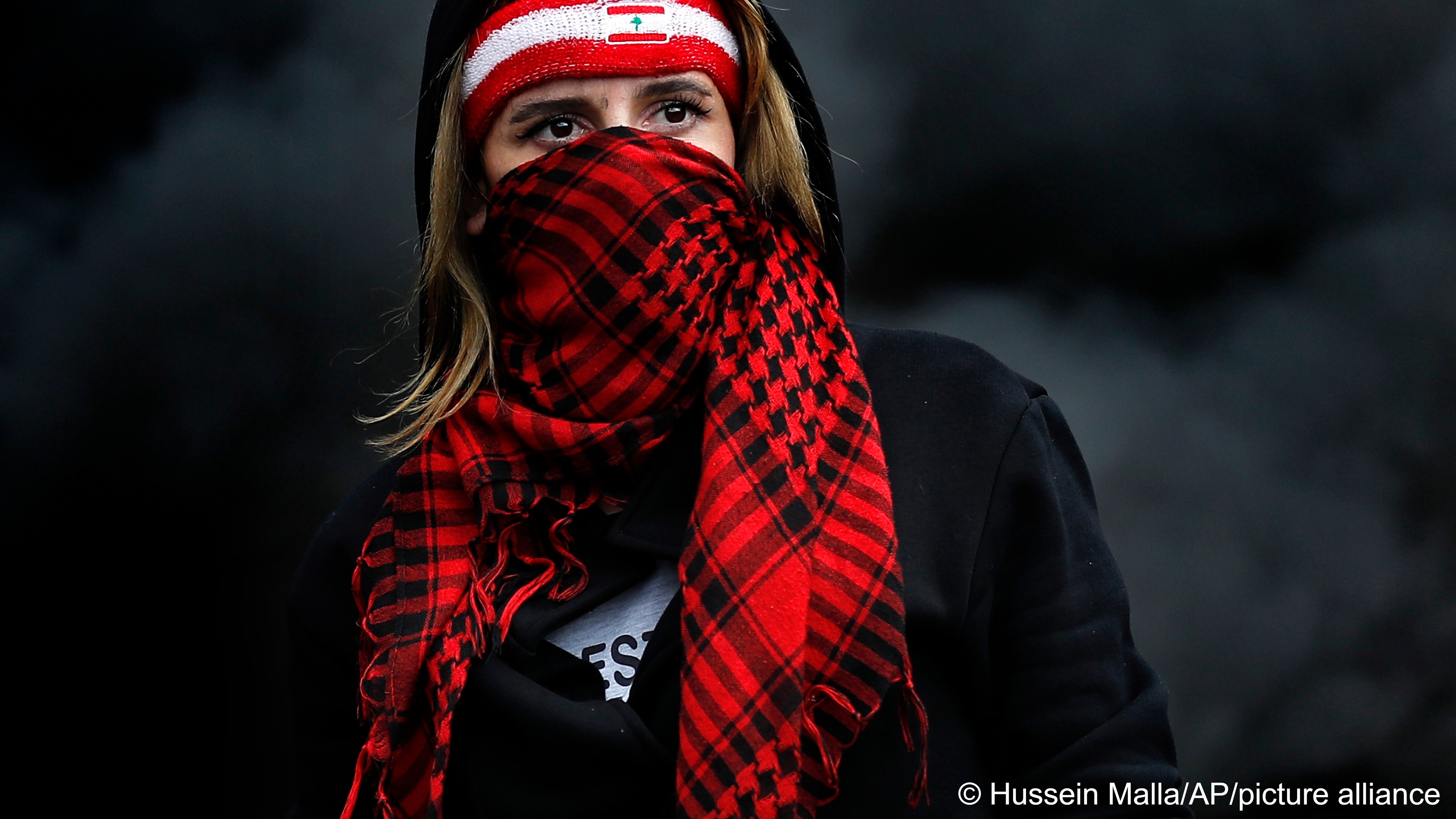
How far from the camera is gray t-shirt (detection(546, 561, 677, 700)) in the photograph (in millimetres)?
1385

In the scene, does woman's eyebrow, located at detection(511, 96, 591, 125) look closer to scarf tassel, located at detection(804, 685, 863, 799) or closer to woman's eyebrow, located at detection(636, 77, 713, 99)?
woman's eyebrow, located at detection(636, 77, 713, 99)

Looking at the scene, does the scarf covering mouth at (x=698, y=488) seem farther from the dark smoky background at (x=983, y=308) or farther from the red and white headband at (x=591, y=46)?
the dark smoky background at (x=983, y=308)

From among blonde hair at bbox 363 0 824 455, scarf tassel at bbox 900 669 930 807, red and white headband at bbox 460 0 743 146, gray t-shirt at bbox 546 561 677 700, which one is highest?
red and white headband at bbox 460 0 743 146

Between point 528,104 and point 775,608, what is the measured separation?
741 mm

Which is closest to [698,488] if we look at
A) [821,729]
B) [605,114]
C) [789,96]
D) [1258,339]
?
[821,729]

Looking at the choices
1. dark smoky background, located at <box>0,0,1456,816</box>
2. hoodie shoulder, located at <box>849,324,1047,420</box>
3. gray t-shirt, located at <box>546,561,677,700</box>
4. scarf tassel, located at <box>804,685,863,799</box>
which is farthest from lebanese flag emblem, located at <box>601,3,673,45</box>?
dark smoky background, located at <box>0,0,1456,816</box>

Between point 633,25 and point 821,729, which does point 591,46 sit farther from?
point 821,729

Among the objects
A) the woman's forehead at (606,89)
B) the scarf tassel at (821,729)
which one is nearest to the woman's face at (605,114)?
the woman's forehead at (606,89)

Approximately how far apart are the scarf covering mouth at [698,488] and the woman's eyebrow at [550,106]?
0.08 metres

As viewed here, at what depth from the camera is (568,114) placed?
5.08 feet

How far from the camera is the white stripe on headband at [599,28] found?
59.2 inches

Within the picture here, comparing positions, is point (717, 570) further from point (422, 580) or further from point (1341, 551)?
point (1341, 551)

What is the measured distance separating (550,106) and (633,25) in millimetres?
150

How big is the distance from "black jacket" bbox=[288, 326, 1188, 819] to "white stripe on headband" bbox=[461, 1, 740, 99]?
1.68 feet
